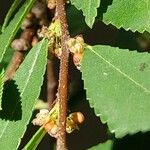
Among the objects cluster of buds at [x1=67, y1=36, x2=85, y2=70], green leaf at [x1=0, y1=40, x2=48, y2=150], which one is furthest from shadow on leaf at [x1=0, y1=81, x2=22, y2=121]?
cluster of buds at [x1=67, y1=36, x2=85, y2=70]

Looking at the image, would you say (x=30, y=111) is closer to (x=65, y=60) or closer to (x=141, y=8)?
(x=65, y=60)

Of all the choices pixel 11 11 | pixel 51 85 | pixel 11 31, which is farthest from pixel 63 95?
pixel 51 85

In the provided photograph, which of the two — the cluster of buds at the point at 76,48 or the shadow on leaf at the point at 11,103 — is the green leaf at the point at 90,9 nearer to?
the cluster of buds at the point at 76,48

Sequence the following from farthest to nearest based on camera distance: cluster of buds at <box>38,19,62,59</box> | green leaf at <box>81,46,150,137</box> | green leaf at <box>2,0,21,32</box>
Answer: green leaf at <box>2,0,21,32</box>, cluster of buds at <box>38,19,62,59</box>, green leaf at <box>81,46,150,137</box>

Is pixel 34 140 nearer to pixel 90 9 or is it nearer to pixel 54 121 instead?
pixel 54 121

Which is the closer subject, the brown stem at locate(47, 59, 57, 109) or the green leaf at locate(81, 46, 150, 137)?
the green leaf at locate(81, 46, 150, 137)

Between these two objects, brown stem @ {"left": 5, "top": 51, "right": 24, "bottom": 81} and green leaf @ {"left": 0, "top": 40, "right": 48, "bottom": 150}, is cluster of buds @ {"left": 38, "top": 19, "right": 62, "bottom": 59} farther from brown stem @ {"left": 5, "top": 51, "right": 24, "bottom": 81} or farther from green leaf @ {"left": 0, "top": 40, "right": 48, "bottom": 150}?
brown stem @ {"left": 5, "top": 51, "right": 24, "bottom": 81}

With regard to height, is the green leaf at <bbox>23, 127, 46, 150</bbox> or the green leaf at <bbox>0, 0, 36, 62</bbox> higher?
the green leaf at <bbox>0, 0, 36, 62</bbox>
